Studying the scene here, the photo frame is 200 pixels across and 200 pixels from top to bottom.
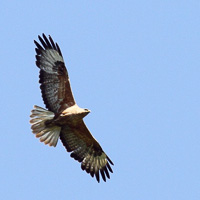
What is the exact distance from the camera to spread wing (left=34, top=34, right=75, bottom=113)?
16906mm

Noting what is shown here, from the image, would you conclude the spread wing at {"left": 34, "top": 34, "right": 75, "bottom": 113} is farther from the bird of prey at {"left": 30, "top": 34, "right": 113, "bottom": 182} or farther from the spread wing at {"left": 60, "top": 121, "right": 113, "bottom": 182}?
the spread wing at {"left": 60, "top": 121, "right": 113, "bottom": 182}

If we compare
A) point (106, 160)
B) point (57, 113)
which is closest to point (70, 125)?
point (57, 113)

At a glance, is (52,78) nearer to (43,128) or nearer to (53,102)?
(53,102)

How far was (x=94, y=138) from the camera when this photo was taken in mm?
17656

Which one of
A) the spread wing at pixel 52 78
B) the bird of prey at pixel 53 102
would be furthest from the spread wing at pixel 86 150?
the spread wing at pixel 52 78

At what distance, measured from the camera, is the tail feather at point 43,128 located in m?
17.0

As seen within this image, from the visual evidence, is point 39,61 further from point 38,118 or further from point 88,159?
point 88,159

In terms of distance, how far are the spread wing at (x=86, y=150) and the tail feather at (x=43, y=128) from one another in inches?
12.8

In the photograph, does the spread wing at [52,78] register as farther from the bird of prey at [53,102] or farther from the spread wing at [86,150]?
the spread wing at [86,150]

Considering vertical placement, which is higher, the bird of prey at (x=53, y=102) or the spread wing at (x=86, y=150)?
the bird of prey at (x=53, y=102)

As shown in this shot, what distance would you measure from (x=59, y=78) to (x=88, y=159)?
2.64 m

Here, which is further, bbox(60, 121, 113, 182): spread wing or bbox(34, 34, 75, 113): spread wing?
bbox(60, 121, 113, 182): spread wing

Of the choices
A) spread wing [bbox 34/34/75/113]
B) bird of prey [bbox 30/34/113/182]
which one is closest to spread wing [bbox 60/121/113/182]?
bird of prey [bbox 30/34/113/182]

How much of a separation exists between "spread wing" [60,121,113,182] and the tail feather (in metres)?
0.32
